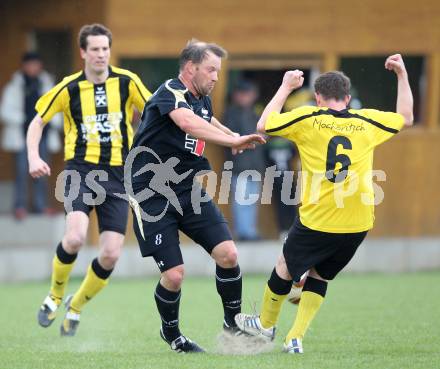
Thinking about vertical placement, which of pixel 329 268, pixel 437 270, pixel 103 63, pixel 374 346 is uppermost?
pixel 103 63

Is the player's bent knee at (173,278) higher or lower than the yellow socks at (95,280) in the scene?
higher

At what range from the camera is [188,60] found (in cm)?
734

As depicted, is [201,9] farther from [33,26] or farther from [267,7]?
[33,26]

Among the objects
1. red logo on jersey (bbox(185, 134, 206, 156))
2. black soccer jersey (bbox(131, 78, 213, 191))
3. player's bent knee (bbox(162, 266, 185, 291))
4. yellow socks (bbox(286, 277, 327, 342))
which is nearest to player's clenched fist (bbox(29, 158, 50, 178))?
black soccer jersey (bbox(131, 78, 213, 191))

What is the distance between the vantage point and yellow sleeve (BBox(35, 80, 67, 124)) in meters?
8.90

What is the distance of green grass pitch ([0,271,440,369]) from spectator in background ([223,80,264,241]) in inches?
36.5

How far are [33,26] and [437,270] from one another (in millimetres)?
6670

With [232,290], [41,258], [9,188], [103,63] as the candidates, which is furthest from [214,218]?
[9,188]

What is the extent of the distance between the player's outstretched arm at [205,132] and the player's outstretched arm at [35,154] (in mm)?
1503

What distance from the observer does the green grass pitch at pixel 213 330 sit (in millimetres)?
7094

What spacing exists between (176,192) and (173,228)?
0.82 feet

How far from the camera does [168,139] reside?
7.46 meters

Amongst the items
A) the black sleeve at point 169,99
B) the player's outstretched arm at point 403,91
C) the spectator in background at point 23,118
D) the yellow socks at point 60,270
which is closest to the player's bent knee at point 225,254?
the black sleeve at point 169,99

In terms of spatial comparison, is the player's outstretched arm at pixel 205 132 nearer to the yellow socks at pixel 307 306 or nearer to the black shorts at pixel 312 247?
the black shorts at pixel 312 247
